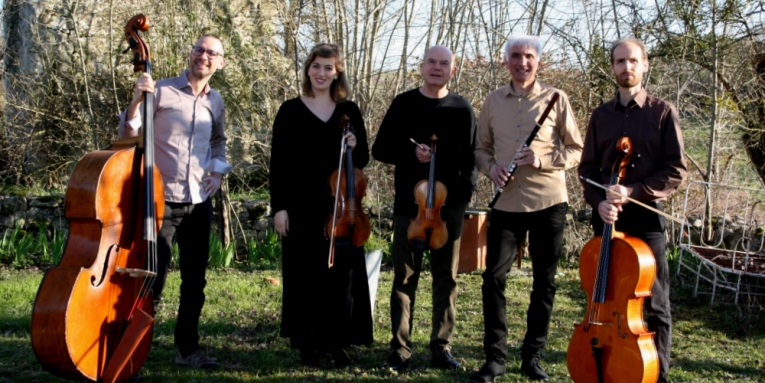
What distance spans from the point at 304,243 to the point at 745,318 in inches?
126

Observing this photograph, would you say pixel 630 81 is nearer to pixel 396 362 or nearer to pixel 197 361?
pixel 396 362

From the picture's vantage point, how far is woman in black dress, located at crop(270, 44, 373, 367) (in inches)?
139

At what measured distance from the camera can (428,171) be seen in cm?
356

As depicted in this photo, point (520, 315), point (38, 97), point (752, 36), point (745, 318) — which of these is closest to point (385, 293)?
point (520, 315)

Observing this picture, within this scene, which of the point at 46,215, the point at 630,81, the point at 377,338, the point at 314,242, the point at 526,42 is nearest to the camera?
the point at 630,81

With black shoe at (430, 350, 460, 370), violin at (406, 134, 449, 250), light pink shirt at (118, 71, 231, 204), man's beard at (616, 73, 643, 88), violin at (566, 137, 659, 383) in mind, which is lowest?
black shoe at (430, 350, 460, 370)

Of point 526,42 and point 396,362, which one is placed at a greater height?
point 526,42

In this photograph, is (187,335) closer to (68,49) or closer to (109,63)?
(109,63)

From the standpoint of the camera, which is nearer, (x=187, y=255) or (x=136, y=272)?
(x=136, y=272)

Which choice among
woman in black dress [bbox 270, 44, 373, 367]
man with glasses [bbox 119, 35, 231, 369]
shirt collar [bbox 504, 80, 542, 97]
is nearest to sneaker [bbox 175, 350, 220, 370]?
man with glasses [bbox 119, 35, 231, 369]

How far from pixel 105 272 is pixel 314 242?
112cm

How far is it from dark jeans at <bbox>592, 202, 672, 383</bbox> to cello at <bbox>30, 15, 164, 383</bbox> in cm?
210

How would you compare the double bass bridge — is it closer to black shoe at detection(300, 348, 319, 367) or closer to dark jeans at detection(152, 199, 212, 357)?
dark jeans at detection(152, 199, 212, 357)

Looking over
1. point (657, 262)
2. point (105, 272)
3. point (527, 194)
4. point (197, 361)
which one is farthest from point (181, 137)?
point (657, 262)
